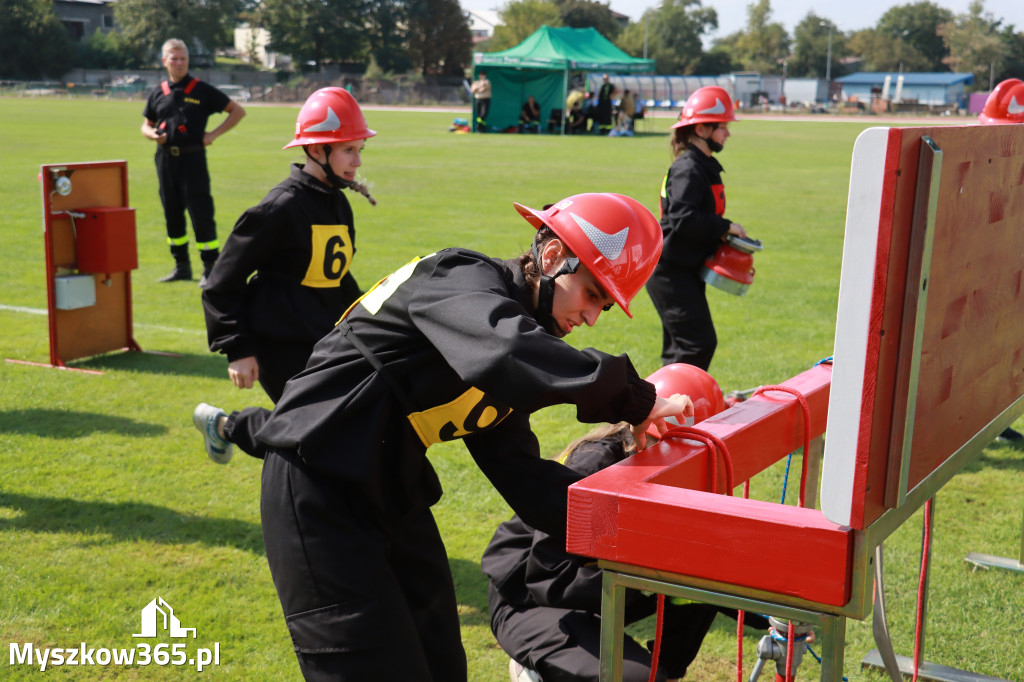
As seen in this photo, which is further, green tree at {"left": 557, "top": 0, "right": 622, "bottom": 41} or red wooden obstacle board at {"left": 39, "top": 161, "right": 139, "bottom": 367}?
green tree at {"left": 557, "top": 0, "right": 622, "bottom": 41}

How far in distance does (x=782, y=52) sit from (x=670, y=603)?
132 metres

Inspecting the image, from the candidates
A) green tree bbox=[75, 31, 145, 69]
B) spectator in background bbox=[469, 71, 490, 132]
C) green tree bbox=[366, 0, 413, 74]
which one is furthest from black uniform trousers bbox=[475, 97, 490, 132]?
green tree bbox=[75, 31, 145, 69]

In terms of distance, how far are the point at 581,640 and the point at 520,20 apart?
108 m

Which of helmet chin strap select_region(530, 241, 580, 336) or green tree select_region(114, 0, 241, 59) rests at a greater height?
green tree select_region(114, 0, 241, 59)

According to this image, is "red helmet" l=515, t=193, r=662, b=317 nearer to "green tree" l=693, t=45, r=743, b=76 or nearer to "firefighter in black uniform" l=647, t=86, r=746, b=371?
"firefighter in black uniform" l=647, t=86, r=746, b=371

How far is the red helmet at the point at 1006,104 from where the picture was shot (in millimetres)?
7254

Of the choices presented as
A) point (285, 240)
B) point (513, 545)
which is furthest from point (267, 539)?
point (285, 240)

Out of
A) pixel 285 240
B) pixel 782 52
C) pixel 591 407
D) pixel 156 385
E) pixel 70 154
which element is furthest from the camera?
pixel 782 52

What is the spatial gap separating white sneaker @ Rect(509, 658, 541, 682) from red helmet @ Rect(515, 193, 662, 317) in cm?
134

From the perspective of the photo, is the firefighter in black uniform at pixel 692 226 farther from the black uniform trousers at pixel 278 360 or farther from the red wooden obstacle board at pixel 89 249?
the red wooden obstacle board at pixel 89 249

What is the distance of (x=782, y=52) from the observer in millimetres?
125750

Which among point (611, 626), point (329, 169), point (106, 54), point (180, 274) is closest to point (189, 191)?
point (180, 274)

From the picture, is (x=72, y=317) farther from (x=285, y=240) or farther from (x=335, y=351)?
(x=335, y=351)

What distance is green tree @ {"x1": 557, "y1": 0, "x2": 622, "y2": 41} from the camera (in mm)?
114062
